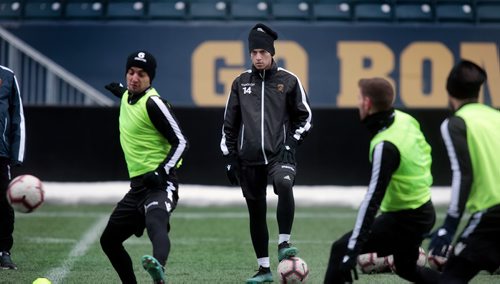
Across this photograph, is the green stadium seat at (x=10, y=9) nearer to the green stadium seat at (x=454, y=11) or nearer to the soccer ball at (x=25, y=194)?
the green stadium seat at (x=454, y=11)

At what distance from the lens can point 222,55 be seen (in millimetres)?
17859

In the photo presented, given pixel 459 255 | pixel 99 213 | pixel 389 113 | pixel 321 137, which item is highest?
pixel 389 113

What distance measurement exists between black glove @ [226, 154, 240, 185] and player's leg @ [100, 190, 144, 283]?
1.27 metres

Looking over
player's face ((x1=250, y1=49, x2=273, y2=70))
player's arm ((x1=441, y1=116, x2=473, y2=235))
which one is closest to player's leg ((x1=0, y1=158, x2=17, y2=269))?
player's face ((x1=250, y1=49, x2=273, y2=70))

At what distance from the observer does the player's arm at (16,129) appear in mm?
8891

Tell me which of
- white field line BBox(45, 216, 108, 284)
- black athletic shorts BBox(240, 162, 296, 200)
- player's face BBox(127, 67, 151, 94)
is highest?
player's face BBox(127, 67, 151, 94)

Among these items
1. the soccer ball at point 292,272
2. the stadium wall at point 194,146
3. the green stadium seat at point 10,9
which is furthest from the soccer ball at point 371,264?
the green stadium seat at point 10,9

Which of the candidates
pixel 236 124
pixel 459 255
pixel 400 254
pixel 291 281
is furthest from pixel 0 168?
pixel 459 255

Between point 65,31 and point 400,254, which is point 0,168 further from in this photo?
point 65,31

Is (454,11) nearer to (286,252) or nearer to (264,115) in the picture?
(264,115)

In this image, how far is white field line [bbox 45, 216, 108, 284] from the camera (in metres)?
8.43

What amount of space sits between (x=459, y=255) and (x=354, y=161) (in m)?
9.06

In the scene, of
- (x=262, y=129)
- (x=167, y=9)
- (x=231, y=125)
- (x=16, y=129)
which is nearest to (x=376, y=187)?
(x=262, y=129)

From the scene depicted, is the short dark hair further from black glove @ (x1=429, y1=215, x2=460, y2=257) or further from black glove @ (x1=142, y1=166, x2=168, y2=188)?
black glove @ (x1=142, y1=166, x2=168, y2=188)
